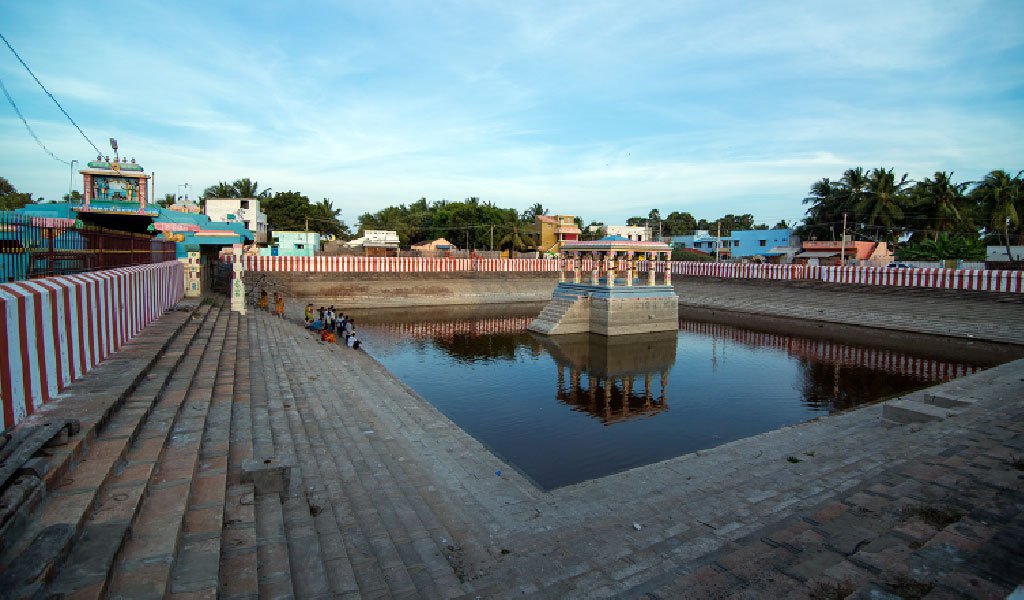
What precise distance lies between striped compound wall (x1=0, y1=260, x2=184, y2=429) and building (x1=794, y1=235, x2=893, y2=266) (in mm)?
55067

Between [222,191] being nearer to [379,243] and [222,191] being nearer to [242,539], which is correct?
[379,243]

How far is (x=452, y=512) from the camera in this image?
6566 mm

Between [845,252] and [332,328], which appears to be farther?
[845,252]

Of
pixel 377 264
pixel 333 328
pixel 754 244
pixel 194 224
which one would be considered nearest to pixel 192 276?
pixel 194 224

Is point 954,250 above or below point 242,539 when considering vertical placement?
above

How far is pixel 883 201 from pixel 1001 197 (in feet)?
30.8

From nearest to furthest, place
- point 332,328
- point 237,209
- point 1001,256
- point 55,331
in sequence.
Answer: point 55,331 < point 332,328 < point 1001,256 < point 237,209

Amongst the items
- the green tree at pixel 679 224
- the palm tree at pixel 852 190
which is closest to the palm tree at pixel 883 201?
the palm tree at pixel 852 190

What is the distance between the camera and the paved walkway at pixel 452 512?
386 centimetres

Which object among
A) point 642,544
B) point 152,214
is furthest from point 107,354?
point 152,214

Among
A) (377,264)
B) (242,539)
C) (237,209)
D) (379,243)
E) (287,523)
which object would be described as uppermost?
(237,209)

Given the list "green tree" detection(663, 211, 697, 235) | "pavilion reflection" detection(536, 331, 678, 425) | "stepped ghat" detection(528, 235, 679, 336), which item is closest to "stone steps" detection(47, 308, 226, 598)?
"pavilion reflection" detection(536, 331, 678, 425)

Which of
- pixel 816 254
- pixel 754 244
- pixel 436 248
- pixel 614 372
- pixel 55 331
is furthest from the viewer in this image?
pixel 754 244

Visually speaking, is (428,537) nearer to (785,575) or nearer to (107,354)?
(785,575)
